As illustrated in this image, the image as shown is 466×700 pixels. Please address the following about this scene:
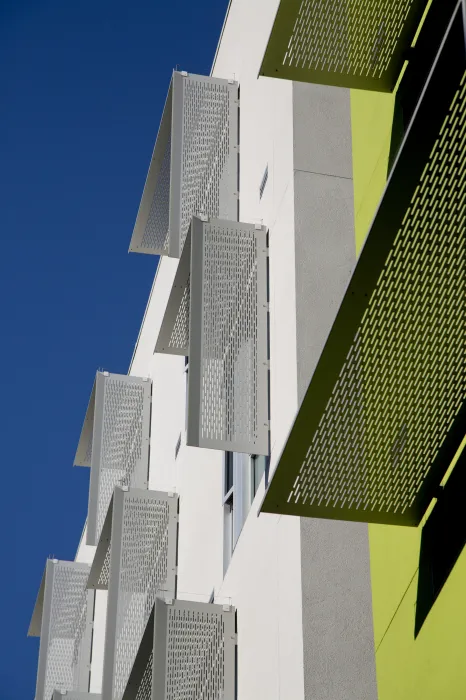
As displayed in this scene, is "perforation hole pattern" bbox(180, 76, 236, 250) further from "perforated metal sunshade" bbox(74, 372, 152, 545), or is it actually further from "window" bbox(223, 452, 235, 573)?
"perforated metal sunshade" bbox(74, 372, 152, 545)

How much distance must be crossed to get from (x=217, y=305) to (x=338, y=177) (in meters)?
1.71

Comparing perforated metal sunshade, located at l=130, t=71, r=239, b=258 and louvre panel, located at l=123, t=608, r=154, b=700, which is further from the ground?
perforated metal sunshade, located at l=130, t=71, r=239, b=258

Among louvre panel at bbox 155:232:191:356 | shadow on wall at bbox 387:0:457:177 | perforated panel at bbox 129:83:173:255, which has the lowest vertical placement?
shadow on wall at bbox 387:0:457:177

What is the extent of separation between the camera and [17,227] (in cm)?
4425

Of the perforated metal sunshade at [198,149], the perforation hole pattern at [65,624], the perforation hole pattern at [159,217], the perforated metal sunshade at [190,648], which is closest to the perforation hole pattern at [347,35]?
the perforated metal sunshade at [198,149]

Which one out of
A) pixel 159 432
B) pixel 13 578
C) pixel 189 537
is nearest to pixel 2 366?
pixel 13 578

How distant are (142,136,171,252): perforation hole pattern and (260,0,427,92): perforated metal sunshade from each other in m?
6.69

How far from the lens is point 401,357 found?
675 cm

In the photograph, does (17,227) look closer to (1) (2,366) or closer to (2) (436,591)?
(1) (2,366)

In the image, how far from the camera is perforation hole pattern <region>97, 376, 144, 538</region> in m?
19.2

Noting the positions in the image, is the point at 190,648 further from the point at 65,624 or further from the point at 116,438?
the point at 65,624

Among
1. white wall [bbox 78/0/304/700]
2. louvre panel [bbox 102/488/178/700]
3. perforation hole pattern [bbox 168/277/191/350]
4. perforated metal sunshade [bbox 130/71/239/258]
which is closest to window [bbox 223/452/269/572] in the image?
white wall [bbox 78/0/304/700]

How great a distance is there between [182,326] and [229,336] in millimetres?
1762

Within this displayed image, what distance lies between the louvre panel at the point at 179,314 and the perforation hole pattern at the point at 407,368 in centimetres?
573
